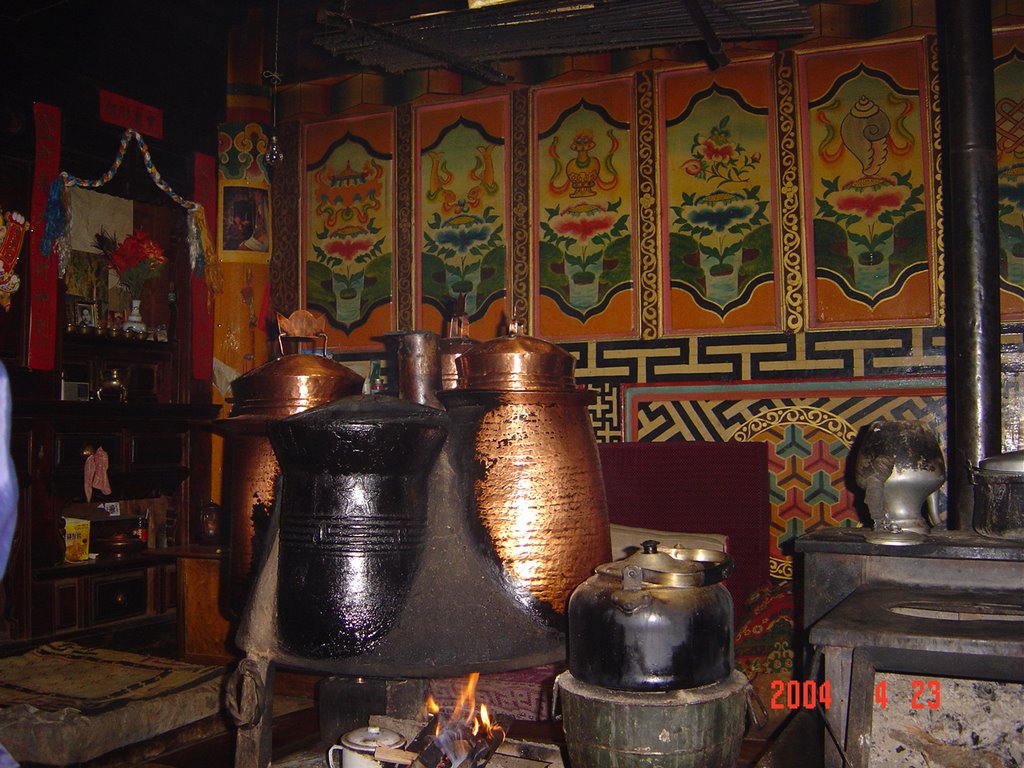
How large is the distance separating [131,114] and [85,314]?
1343 mm

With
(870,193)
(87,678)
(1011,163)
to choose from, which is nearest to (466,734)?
(87,678)

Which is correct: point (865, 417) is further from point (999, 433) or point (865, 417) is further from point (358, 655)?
point (358, 655)

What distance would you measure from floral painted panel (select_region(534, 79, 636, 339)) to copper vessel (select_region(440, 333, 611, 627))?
3.00 m

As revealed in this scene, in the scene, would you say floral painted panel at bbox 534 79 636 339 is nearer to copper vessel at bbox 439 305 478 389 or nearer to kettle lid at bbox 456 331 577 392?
copper vessel at bbox 439 305 478 389

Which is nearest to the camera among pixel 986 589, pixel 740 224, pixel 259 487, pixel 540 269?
pixel 259 487

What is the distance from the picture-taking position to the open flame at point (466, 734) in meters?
2.37

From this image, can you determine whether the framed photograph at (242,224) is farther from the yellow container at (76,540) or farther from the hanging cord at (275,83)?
the yellow container at (76,540)

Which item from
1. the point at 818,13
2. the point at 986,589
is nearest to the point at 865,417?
the point at 986,589

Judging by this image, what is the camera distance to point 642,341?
5297mm

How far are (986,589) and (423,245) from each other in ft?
13.0

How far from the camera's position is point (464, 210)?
5.75 metres

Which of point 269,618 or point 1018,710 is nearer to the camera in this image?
point 269,618

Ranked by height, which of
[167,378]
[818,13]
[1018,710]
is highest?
[818,13]

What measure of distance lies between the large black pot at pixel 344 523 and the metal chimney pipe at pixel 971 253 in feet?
7.95
